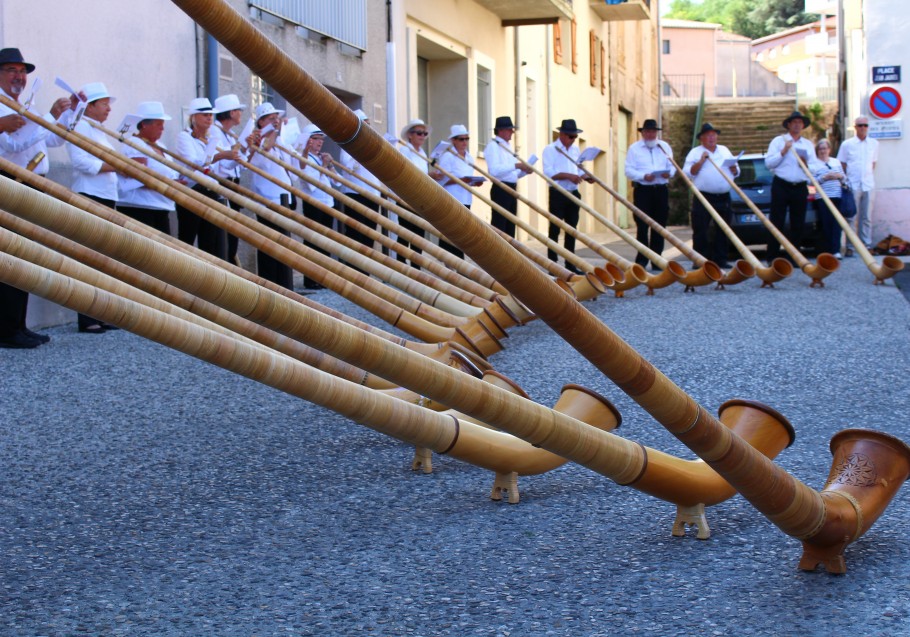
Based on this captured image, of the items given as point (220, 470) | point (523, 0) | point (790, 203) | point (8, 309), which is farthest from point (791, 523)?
point (523, 0)

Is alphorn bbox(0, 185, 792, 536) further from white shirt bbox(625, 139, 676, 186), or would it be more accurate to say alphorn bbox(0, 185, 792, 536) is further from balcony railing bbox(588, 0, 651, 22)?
balcony railing bbox(588, 0, 651, 22)

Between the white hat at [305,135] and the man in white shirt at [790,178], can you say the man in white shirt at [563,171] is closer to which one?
the man in white shirt at [790,178]

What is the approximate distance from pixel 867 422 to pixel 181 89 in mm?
7283

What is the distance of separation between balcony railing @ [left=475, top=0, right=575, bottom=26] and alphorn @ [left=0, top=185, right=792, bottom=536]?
16.4 m

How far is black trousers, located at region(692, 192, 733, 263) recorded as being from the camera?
13.3m

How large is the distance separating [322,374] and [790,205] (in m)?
12.1

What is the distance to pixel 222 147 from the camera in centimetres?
935

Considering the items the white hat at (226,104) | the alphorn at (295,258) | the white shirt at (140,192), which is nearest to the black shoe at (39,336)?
the white shirt at (140,192)

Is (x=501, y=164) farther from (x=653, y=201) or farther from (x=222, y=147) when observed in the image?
(x=222, y=147)

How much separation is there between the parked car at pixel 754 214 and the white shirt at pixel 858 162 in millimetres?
1071

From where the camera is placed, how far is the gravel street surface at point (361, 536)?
2.54 meters

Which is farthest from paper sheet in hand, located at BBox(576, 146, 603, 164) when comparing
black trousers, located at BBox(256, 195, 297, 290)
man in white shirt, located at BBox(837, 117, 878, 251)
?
man in white shirt, located at BBox(837, 117, 878, 251)

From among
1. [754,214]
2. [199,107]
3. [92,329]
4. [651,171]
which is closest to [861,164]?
[754,214]

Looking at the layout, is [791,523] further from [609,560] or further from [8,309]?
[8,309]
